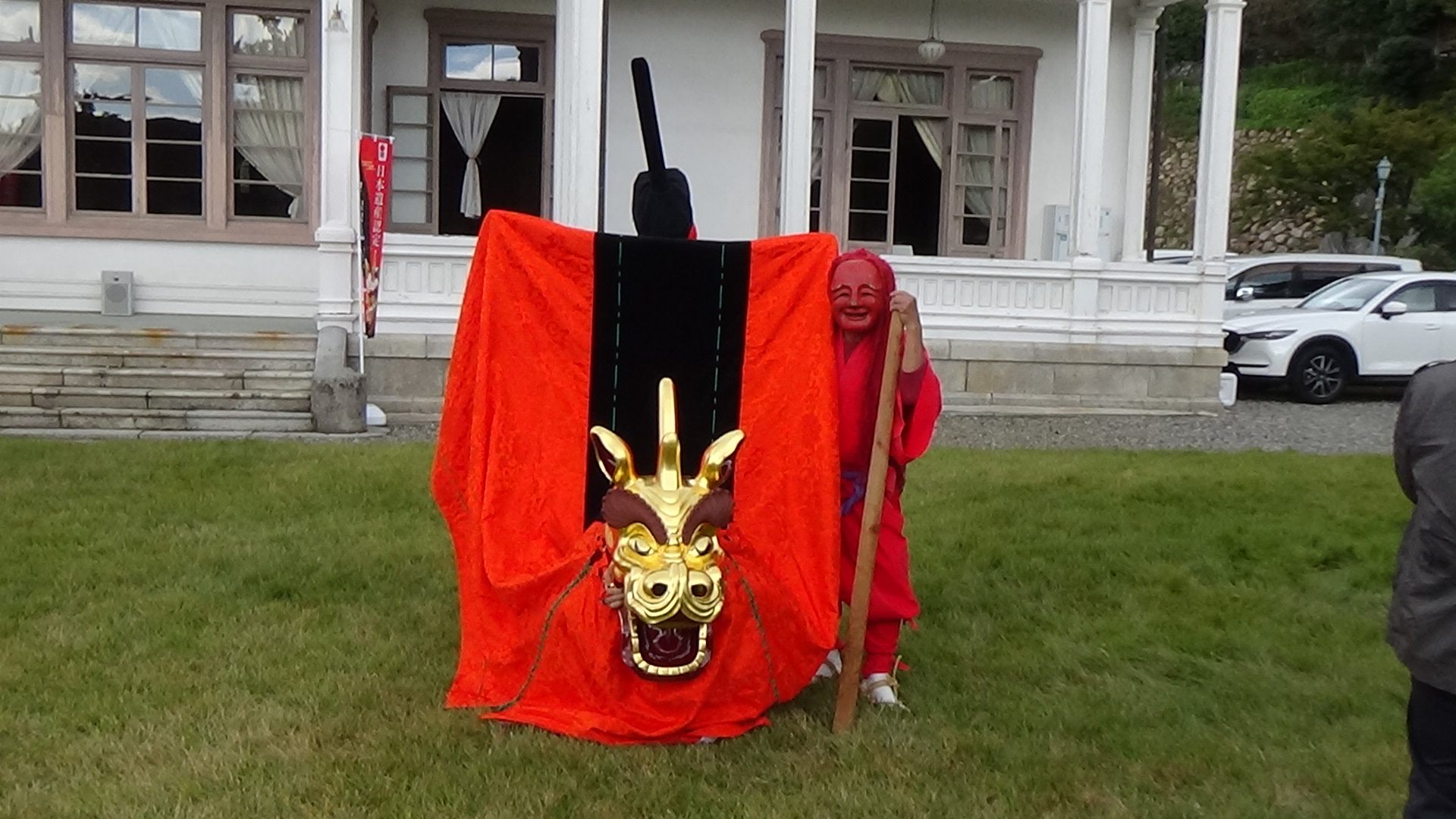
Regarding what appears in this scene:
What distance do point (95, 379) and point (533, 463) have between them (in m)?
7.14

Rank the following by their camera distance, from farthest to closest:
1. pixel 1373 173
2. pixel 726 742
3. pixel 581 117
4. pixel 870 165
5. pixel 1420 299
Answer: pixel 1373 173, pixel 1420 299, pixel 870 165, pixel 581 117, pixel 726 742

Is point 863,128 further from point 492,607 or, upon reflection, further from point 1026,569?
point 492,607

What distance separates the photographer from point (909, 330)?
3930 millimetres

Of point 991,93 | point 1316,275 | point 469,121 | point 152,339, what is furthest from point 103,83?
point 1316,275

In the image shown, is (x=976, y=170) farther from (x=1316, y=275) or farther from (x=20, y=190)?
(x=20, y=190)

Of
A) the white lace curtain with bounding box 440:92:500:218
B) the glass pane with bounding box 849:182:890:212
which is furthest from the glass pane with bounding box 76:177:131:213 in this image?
the glass pane with bounding box 849:182:890:212

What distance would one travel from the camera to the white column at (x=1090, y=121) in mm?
11789

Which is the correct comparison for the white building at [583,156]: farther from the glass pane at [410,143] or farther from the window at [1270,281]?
the window at [1270,281]

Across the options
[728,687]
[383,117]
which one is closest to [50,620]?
[728,687]

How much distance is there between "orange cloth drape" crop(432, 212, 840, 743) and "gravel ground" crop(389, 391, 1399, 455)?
5.47 m

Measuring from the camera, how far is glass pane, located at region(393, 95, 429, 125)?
12.9 meters

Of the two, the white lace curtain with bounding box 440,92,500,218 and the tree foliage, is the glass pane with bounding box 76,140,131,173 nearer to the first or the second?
the white lace curtain with bounding box 440,92,500,218

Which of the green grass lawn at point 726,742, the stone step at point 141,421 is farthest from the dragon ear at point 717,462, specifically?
the stone step at point 141,421

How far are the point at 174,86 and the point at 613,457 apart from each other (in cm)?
1047
